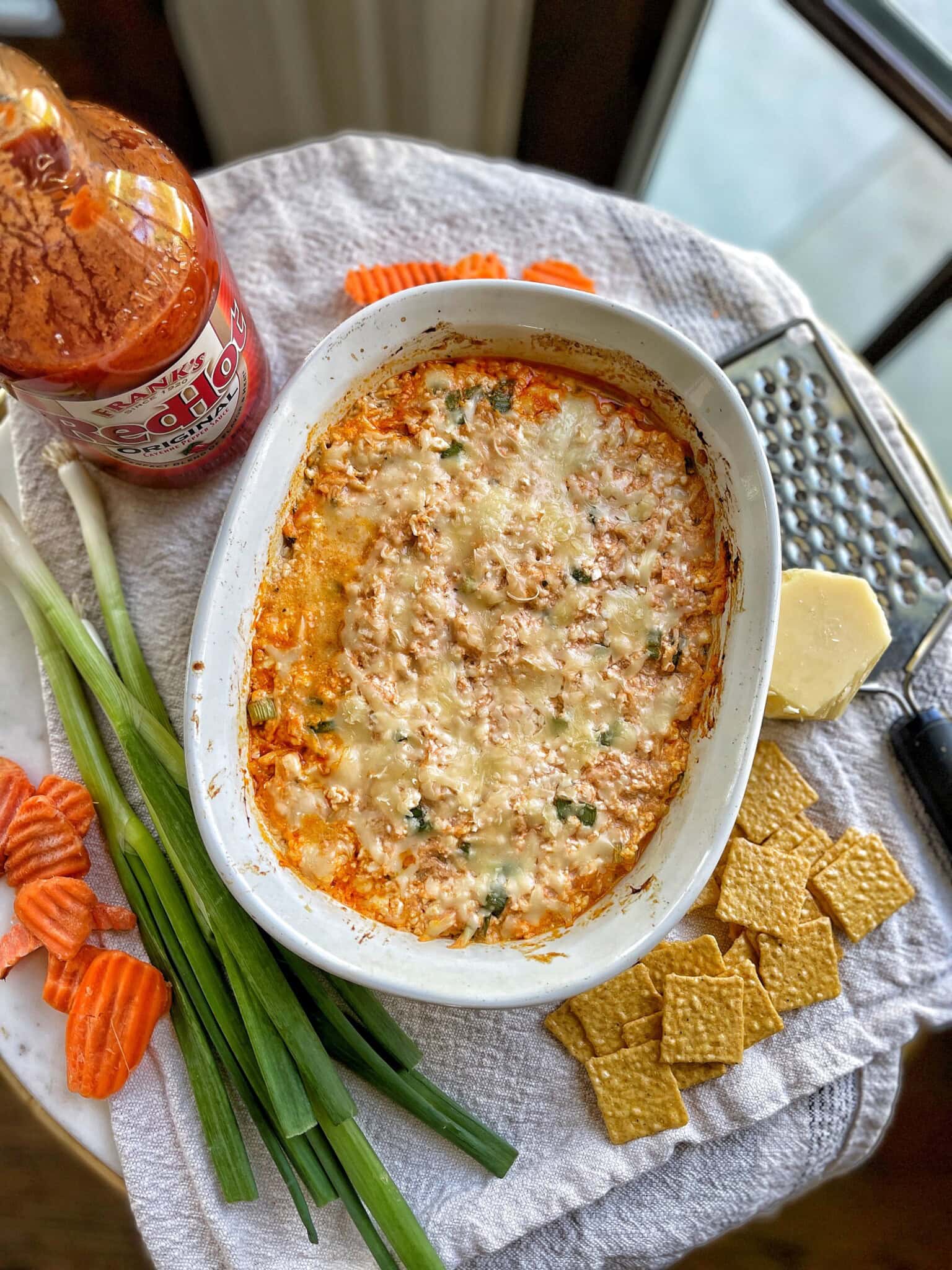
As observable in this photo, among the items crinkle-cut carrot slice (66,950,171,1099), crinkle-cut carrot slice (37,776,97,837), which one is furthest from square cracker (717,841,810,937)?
crinkle-cut carrot slice (37,776,97,837)

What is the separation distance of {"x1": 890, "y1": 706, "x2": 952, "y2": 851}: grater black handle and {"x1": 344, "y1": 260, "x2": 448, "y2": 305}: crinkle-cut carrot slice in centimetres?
115

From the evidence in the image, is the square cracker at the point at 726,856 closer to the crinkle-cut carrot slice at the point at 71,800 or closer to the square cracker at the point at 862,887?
the square cracker at the point at 862,887

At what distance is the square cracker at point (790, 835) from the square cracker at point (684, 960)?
19 centimetres

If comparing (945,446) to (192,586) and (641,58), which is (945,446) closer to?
(641,58)

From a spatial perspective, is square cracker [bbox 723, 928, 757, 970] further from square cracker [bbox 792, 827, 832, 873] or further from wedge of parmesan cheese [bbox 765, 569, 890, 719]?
wedge of parmesan cheese [bbox 765, 569, 890, 719]

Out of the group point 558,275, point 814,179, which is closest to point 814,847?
point 558,275

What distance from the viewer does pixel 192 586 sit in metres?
1.69

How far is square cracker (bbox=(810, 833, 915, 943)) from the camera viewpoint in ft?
5.44

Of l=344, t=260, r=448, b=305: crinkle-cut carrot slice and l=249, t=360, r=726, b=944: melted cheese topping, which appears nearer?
l=249, t=360, r=726, b=944: melted cheese topping

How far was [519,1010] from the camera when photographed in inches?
64.3

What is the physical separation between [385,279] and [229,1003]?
127 cm

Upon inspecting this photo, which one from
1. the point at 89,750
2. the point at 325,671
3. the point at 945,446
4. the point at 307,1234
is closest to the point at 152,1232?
the point at 307,1234

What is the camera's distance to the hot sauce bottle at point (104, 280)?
1.14 m

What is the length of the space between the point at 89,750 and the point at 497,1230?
993 millimetres
